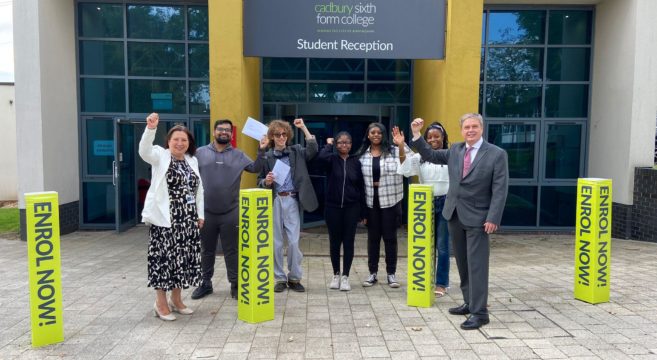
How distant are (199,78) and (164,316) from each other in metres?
6.17

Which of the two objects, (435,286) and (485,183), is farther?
(435,286)

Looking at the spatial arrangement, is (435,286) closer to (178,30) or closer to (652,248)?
(652,248)

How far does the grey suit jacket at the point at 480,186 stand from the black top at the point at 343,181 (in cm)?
110

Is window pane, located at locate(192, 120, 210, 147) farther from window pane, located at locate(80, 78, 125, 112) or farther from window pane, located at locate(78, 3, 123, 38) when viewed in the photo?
window pane, located at locate(78, 3, 123, 38)

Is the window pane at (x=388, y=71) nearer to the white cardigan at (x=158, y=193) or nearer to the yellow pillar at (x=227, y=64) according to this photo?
the yellow pillar at (x=227, y=64)

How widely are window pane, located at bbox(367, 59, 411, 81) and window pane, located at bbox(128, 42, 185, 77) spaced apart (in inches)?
153

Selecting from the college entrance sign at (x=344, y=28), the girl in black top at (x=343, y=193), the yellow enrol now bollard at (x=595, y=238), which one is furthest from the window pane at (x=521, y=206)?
the girl in black top at (x=343, y=193)

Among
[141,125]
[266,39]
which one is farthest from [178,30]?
[266,39]

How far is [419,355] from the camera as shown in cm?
375

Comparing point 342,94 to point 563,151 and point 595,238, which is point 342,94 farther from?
point 595,238

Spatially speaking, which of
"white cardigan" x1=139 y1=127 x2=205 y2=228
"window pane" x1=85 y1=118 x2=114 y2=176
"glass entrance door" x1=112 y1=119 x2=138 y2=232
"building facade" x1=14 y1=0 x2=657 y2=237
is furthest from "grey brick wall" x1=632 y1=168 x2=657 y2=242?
"window pane" x1=85 y1=118 x2=114 y2=176

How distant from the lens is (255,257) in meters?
4.40

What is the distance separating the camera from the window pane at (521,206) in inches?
383

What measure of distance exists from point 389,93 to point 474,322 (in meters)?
6.53
